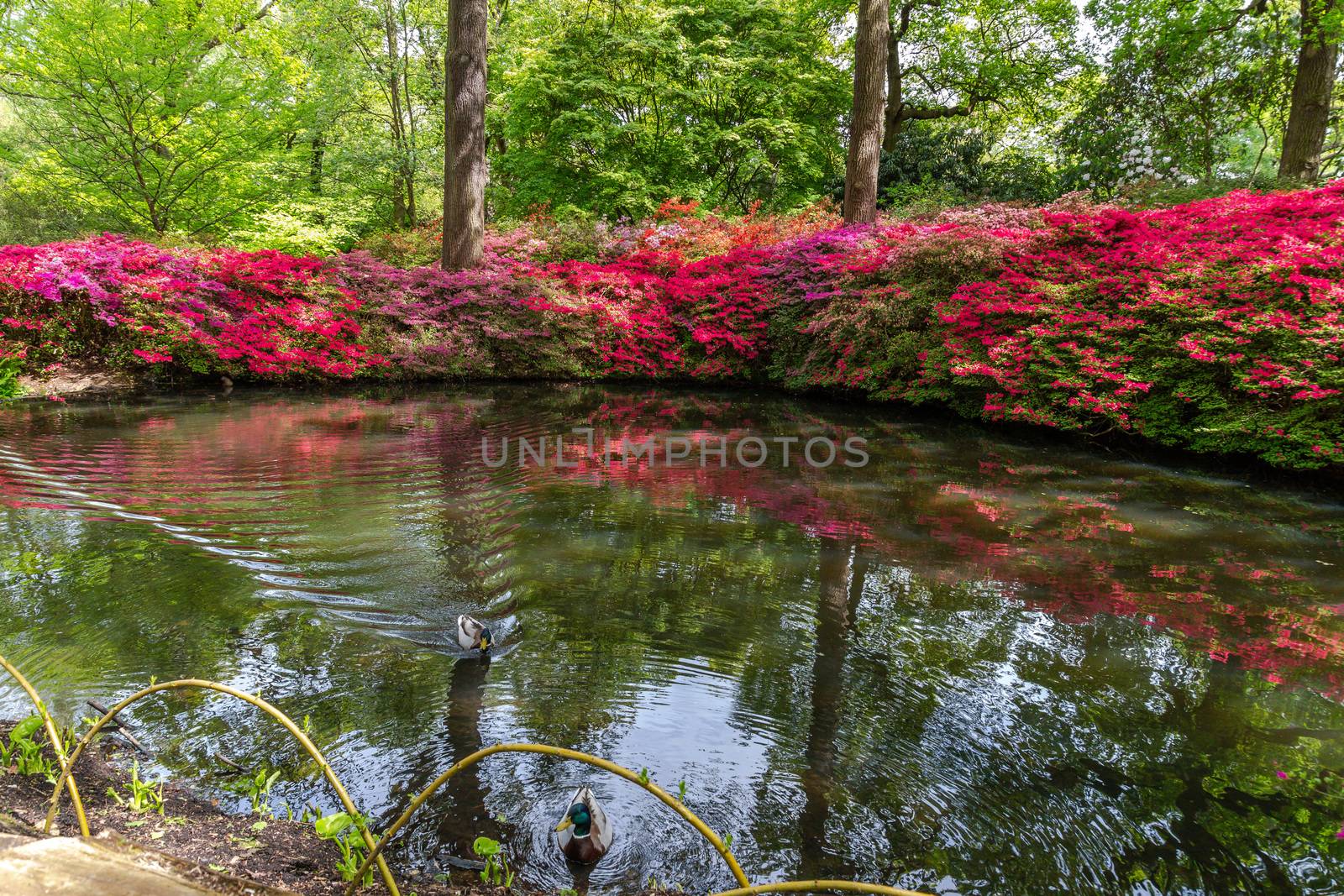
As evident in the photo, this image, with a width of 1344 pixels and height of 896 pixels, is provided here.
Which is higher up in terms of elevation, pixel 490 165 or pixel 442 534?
pixel 490 165

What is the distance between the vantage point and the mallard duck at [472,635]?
3.10 metres

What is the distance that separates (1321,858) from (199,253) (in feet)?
45.4

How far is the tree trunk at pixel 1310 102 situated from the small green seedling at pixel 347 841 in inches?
545

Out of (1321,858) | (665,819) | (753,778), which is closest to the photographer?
(1321,858)

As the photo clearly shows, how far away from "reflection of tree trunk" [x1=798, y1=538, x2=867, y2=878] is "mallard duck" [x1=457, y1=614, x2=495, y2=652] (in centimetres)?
149

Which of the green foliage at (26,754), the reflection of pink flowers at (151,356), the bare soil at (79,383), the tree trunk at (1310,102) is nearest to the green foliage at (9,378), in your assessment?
the bare soil at (79,383)

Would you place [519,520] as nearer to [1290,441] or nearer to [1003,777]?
[1003,777]

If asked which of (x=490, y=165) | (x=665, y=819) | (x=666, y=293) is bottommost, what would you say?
(x=665, y=819)

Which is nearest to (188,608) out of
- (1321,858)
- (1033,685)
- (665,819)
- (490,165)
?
(665,819)

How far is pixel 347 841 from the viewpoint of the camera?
193 cm

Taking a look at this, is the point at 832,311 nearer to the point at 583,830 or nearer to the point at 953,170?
the point at 953,170

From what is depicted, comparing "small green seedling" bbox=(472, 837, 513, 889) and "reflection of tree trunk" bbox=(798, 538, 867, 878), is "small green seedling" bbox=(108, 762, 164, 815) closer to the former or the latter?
Answer: "small green seedling" bbox=(472, 837, 513, 889)

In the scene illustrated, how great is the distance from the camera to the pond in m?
2.21

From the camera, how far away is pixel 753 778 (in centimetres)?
244
